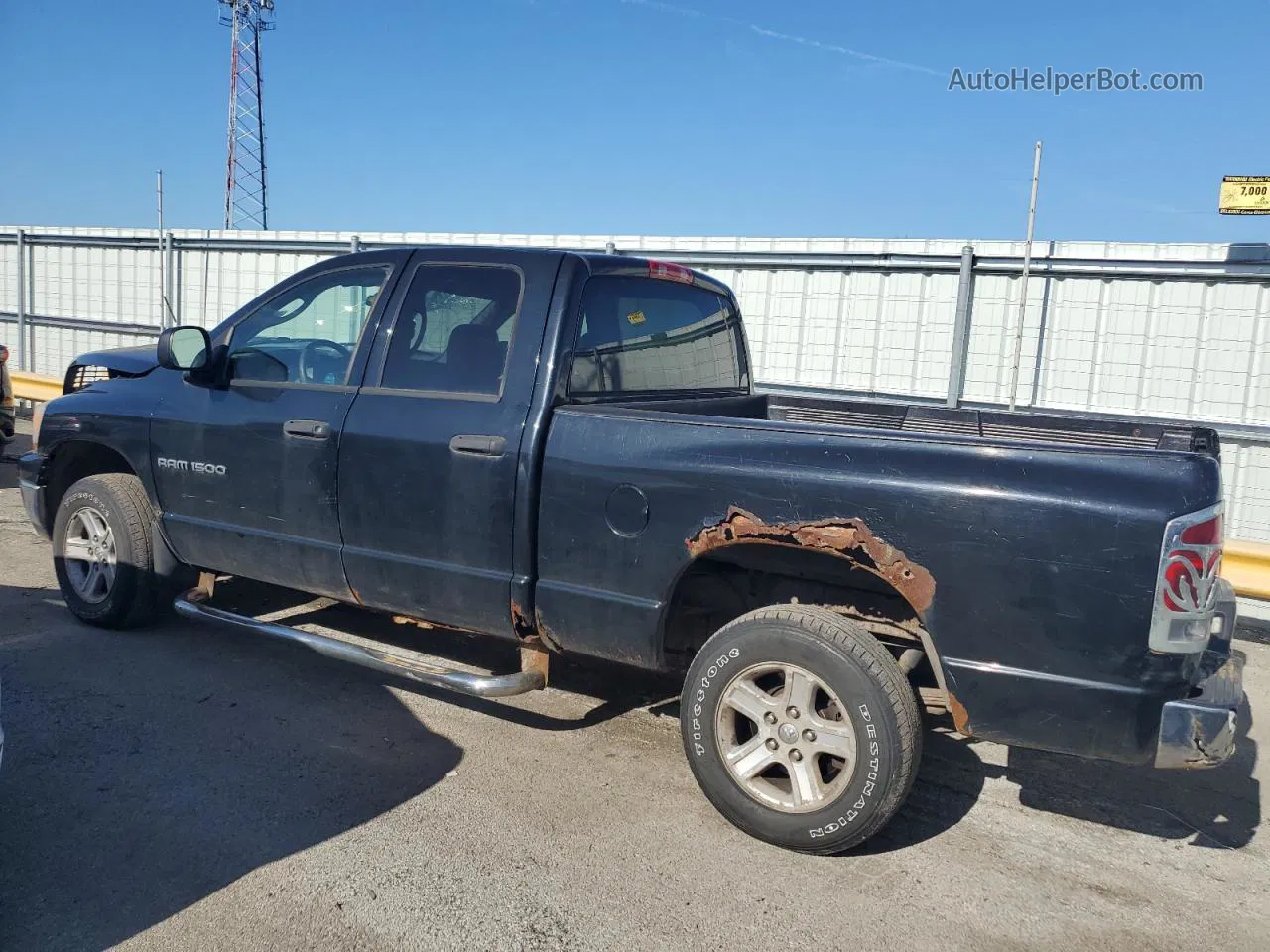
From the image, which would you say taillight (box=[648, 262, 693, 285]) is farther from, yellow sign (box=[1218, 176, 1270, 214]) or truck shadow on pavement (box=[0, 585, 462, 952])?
yellow sign (box=[1218, 176, 1270, 214])

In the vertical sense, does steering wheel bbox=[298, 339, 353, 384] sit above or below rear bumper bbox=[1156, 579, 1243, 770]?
above

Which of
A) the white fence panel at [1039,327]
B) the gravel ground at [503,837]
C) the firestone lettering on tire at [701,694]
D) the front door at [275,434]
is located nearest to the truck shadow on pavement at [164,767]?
the gravel ground at [503,837]

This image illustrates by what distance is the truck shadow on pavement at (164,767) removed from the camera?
308cm

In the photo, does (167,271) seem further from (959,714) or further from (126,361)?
Result: (959,714)

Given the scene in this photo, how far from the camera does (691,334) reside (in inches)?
192

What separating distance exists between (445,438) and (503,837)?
1522 mm

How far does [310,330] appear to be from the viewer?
15.8 ft

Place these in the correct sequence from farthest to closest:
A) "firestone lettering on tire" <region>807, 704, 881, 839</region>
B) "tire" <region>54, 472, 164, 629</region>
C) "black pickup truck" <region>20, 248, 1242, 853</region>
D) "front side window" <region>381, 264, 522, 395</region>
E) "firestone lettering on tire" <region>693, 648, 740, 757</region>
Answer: "tire" <region>54, 472, 164, 629</region>
"front side window" <region>381, 264, 522, 395</region>
"firestone lettering on tire" <region>693, 648, 740, 757</region>
"firestone lettering on tire" <region>807, 704, 881, 839</region>
"black pickup truck" <region>20, 248, 1242, 853</region>

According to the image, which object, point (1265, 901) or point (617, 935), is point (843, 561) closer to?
point (617, 935)

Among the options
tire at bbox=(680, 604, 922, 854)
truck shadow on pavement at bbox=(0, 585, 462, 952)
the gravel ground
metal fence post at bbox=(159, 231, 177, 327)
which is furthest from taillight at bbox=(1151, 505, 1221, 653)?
metal fence post at bbox=(159, 231, 177, 327)

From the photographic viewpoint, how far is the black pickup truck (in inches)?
117

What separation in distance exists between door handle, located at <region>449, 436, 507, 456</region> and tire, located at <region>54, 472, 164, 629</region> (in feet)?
6.83

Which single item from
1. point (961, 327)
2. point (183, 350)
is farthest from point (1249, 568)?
point (183, 350)

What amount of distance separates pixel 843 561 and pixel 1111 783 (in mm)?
1723
